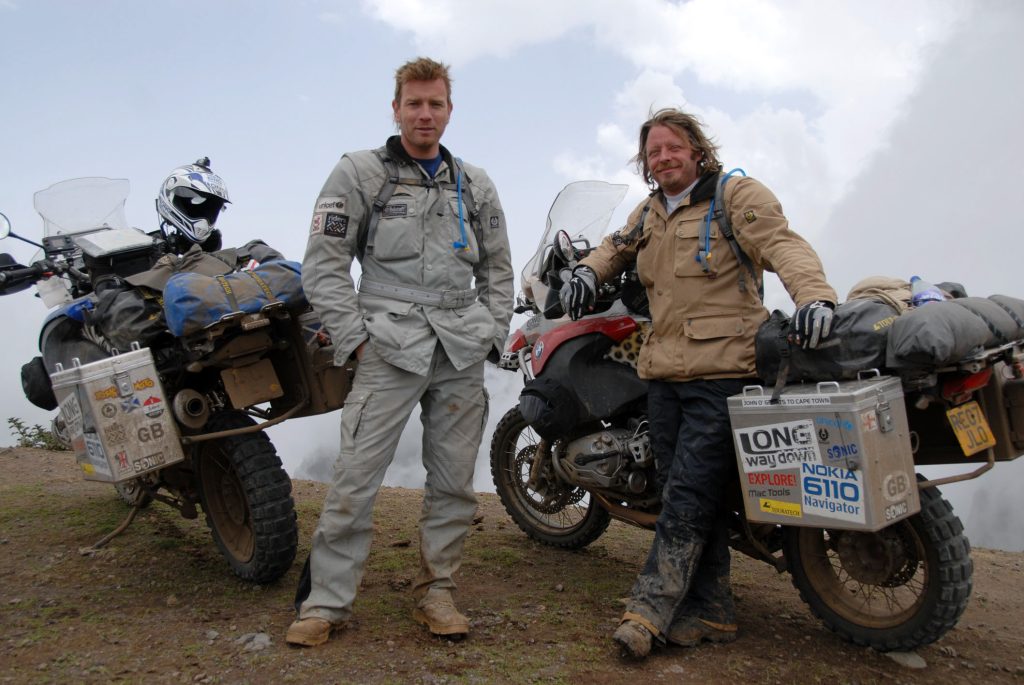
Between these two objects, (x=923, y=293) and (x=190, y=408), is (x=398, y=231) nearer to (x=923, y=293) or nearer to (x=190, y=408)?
(x=190, y=408)

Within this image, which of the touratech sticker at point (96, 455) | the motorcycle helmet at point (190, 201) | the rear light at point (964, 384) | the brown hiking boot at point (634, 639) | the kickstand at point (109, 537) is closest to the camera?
the rear light at point (964, 384)

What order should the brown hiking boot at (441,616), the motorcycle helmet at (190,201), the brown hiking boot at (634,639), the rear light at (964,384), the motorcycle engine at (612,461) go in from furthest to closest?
1. the motorcycle helmet at (190,201)
2. the motorcycle engine at (612,461)
3. the brown hiking boot at (441,616)
4. the brown hiking boot at (634,639)
5. the rear light at (964,384)

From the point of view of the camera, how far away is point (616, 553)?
531 centimetres

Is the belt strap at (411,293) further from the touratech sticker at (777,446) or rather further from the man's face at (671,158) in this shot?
the touratech sticker at (777,446)

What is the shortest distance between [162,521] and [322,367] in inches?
73.9

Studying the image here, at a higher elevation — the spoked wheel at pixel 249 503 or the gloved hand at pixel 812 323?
the gloved hand at pixel 812 323

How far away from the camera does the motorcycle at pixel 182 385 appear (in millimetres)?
4020

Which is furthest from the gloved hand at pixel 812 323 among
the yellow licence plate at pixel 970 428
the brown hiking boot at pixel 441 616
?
the brown hiking boot at pixel 441 616

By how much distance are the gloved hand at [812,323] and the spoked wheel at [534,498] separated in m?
2.06

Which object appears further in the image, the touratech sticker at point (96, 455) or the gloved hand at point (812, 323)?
the touratech sticker at point (96, 455)

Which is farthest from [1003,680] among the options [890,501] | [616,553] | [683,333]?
[616,553]

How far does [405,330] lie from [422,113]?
0.88m

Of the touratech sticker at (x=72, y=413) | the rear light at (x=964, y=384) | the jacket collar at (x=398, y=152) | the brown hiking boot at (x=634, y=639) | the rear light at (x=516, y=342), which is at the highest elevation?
the jacket collar at (x=398, y=152)

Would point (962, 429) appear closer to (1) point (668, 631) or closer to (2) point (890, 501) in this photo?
(2) point (890, 501)
